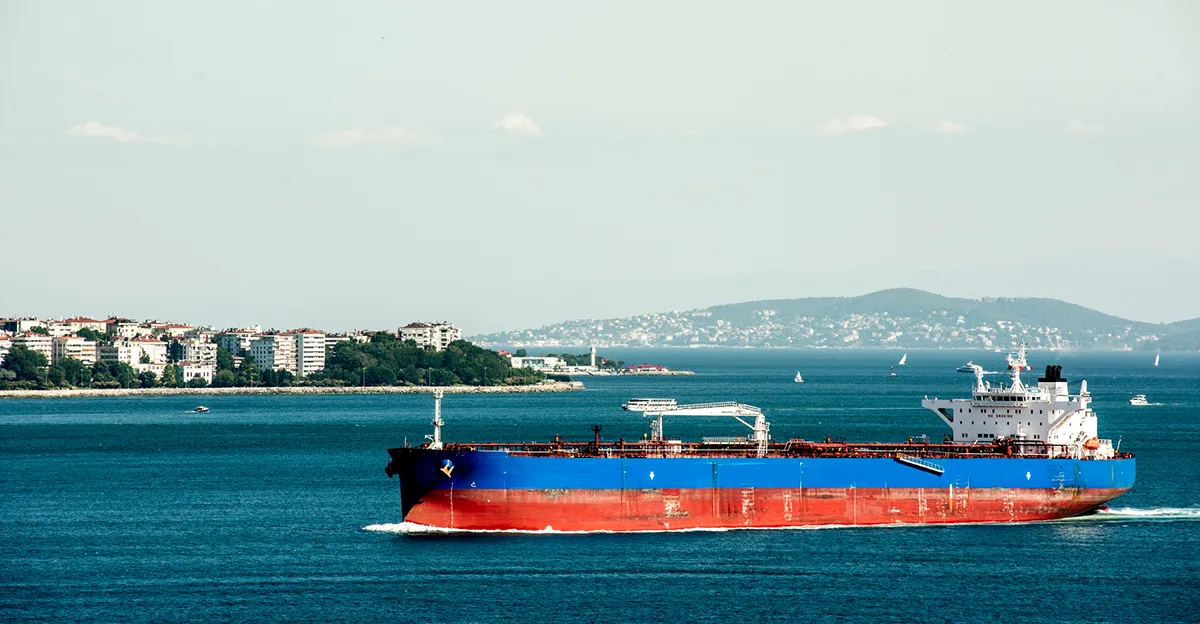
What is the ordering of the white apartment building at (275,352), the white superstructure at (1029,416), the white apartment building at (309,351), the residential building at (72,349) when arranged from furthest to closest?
the white apartment building at (309,351), the white apartment building at (275,352), the residential building at (72,349), the white superstructure at (1029,416)

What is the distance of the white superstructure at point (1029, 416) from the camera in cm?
5072

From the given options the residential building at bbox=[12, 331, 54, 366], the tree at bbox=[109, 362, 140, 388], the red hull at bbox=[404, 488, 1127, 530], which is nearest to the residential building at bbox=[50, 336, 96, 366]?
the residential building at bbox=[12, 331, 54, 366]

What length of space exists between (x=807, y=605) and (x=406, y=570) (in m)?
9.75

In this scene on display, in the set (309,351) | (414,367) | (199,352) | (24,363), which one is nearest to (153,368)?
(24,363)

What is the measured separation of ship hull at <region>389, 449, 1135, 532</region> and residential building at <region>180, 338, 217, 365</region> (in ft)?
463

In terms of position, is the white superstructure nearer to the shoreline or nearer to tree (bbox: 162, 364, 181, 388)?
the shoreline

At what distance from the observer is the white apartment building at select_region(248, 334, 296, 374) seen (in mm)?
181875

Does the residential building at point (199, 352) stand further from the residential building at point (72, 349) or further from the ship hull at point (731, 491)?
the ship hull at point (731, 491)

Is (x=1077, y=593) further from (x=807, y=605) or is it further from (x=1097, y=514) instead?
(x=1097, y=514)

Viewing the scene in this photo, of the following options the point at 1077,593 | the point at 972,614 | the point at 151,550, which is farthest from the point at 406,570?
the point at 1077,593

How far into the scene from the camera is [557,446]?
45.9m

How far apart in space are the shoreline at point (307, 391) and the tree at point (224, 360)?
14911 millimetres

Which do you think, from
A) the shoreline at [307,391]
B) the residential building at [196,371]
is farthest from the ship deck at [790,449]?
the residential building at [196,371]

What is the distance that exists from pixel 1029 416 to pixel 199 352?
470 ft
